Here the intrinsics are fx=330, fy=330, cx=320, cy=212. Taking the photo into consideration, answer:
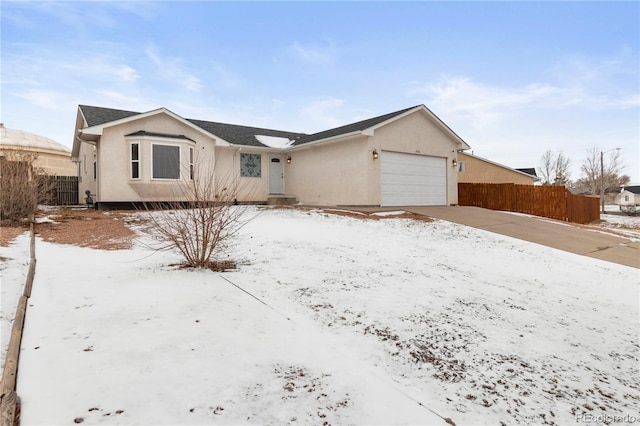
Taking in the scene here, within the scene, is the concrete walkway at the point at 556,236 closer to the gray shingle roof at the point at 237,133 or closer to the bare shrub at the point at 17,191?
the gray shingle roof at the point at 237,133

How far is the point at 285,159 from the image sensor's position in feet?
61.0

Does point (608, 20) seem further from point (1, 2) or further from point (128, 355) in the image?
point (1, 2)

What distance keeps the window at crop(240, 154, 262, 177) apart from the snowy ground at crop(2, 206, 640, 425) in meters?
12.0

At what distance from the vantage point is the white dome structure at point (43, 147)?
27094 millimetres

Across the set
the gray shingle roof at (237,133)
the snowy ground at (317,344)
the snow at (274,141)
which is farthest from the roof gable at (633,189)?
the snowy ground at (317,344)

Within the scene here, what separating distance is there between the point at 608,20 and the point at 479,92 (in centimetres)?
721

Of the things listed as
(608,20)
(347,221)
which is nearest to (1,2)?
(347,221)

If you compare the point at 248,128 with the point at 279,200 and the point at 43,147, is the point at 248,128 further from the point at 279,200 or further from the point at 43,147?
the point at 43,147

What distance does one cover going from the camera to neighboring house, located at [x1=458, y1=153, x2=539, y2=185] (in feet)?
85.6

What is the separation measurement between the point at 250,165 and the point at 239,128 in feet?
11.2

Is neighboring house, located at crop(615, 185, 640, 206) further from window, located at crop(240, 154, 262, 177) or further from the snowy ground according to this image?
the snowy ground

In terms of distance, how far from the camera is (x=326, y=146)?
621 inches

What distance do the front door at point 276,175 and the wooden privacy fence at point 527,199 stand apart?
10.9 metres

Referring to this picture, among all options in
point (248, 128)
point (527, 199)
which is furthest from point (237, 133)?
point (527, 199)
